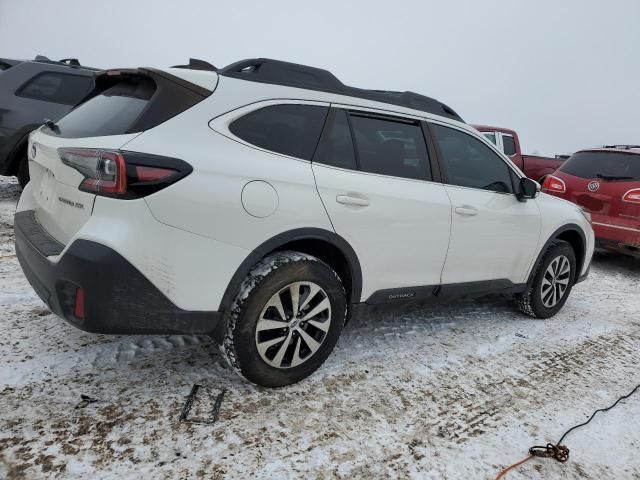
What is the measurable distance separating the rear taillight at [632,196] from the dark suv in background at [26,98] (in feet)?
23.2

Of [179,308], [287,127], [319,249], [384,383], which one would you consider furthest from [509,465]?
[287,127]

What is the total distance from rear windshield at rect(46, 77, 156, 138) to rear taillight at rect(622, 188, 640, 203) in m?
6.08

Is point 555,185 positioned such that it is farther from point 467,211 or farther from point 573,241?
point 467,211

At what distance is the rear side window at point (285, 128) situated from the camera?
100 inches

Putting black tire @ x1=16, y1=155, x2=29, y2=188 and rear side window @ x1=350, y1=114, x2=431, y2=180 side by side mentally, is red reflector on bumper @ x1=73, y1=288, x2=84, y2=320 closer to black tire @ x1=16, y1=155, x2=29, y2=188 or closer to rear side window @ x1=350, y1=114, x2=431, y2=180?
rear side window @ x1=350, y1=114, x2=431, y2=180

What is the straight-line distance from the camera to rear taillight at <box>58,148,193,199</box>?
7.06ft

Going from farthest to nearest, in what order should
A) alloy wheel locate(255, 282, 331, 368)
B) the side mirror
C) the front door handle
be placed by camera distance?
the side mirror < the front door handle < alloy wheel locate(255, 282, 331, 368)

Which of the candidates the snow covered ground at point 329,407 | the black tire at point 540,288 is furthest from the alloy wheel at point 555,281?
the snow covered ground at point 329,407

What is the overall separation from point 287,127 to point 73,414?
1835 millimetres

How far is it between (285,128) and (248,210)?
22.3 inches

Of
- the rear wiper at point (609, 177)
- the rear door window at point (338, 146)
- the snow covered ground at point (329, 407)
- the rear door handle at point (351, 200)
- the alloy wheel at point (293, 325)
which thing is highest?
the rear wiper at point (609, 177)

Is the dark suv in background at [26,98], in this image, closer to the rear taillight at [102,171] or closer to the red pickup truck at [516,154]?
the rear taillight at [102,171]

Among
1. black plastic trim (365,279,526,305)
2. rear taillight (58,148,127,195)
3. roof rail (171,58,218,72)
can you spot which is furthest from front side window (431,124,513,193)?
rear taillight (58,148,127,195)

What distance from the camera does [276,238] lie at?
100 inches
